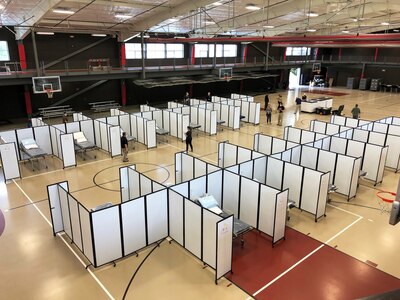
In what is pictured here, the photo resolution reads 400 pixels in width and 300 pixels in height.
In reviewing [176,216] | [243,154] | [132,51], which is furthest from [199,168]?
[132,51]

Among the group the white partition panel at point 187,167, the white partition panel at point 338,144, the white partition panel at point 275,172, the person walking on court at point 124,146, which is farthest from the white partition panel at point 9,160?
the white partition panel at point 338,144

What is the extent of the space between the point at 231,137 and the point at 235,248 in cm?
1152

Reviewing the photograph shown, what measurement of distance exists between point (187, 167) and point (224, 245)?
443 cm

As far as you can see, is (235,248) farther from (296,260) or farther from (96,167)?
(96,167)

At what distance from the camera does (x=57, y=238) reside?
31.1 feet

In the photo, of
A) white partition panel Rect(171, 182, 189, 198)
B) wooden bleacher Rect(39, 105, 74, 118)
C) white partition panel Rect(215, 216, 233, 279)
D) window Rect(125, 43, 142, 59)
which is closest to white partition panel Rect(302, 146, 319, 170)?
white partition panel Rect(171, 182, 189, 198)

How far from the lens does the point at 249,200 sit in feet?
31.4

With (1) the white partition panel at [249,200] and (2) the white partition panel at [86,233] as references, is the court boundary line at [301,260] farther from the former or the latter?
(2) the white partition panel at [86,233]

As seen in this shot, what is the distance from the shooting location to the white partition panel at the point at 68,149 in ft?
48.1

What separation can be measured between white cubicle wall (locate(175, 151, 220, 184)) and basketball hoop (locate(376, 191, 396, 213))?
6.22 meters

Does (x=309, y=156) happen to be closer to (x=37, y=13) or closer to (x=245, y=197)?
(x=245, y=197)

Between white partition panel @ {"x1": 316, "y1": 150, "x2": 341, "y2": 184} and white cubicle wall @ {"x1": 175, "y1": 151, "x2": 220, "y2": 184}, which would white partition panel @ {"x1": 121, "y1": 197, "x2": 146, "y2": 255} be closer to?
white cubicle wall @ {"x1": 175, "y1": 151, "x2": 220, "y2": 184}

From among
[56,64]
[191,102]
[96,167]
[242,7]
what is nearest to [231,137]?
[191,102]

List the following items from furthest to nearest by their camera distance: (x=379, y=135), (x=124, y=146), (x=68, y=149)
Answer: (x=124, y=146)
(x=68, y=149)
(x=379, y=135)
